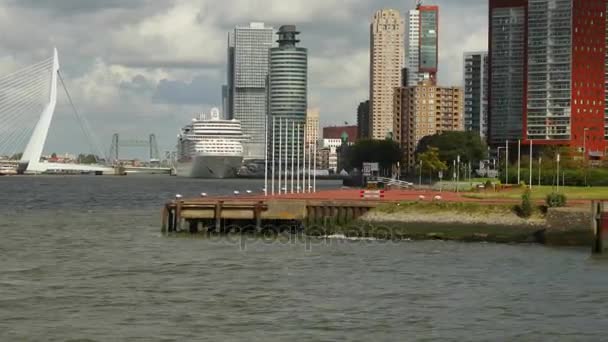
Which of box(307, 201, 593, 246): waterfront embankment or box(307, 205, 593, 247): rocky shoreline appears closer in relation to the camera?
box(307, 205, 593, 247): rocky shoreline

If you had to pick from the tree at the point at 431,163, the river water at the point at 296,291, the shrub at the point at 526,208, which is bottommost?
the river water at the point at 296,291

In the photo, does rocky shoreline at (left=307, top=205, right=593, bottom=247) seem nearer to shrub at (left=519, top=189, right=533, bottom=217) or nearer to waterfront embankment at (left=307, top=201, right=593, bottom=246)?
waterfront embankment at (left=307, top=201, right=593, bottom=246)

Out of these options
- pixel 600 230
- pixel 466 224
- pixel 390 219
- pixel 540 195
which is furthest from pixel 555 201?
pixel 540 195

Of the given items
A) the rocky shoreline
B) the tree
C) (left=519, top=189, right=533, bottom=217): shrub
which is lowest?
the rocky shoreline

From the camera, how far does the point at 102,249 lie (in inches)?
2672

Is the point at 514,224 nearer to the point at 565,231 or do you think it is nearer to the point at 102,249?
the point at 565,231

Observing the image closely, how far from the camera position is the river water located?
1517 inches

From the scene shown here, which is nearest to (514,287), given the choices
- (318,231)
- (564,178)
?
(318,231)

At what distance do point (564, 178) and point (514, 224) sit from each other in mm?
59036

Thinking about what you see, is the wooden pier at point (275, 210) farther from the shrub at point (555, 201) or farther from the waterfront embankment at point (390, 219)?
the shrub at point (555, 201)

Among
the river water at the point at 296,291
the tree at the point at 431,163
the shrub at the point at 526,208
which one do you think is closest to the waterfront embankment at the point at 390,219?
the shrub at the point at 526,208

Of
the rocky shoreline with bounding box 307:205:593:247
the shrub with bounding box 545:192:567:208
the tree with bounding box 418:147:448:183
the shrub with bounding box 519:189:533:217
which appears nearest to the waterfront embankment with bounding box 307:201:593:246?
the rocky shoreline with bounding box 307:205:593:247

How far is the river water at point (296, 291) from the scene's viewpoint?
126 feet

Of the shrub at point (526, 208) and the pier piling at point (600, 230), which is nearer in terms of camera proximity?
the pier piling at point (600, 230)
